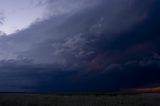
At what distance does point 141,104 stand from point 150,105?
110cm

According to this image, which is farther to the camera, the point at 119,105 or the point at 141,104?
the point at 141,104

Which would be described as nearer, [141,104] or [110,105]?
[110,105]

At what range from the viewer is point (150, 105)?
1243 inches

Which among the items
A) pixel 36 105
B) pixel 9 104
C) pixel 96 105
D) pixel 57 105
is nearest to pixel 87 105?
pixel 96 105

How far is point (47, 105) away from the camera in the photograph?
31094 millimetres

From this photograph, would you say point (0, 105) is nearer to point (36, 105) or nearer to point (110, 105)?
point (36, 105)

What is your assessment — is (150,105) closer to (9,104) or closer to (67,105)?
(67,105)

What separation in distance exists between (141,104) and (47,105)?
418 inches

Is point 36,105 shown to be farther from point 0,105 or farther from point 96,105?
point 96,105

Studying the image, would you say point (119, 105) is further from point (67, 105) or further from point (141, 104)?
point (67, 105)

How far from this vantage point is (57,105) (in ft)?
101

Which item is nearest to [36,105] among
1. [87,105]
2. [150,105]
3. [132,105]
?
[87,105]

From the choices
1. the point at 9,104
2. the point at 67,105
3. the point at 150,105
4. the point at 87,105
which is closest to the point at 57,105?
the point at 67,105

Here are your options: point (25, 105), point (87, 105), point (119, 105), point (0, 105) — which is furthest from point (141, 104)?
point (0, 105)
